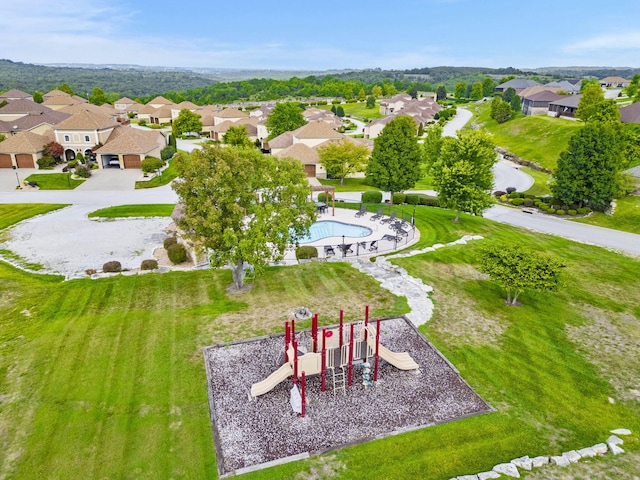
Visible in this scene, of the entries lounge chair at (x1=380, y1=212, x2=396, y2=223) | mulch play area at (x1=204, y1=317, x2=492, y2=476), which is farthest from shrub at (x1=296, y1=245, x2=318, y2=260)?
lounge chair at (x1=380, y1=212, x2=396, y2=223)

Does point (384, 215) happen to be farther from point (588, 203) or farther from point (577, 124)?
point (577, 124)

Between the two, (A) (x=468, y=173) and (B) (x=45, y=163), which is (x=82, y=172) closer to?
(B) (x=45, y=163)

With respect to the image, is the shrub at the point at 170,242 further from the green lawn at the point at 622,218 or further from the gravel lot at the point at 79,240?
the green lawn at the point at 622,218

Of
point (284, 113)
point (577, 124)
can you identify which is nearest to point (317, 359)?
point (284, 113)

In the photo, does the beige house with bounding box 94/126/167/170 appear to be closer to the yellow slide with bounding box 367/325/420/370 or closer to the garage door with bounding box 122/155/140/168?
the garage door with bounding box 122/155/140/168

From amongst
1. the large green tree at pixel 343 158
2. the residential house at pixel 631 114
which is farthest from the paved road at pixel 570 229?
the residential house at pixel 631 114

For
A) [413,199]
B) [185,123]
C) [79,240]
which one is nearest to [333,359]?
[79,240]
